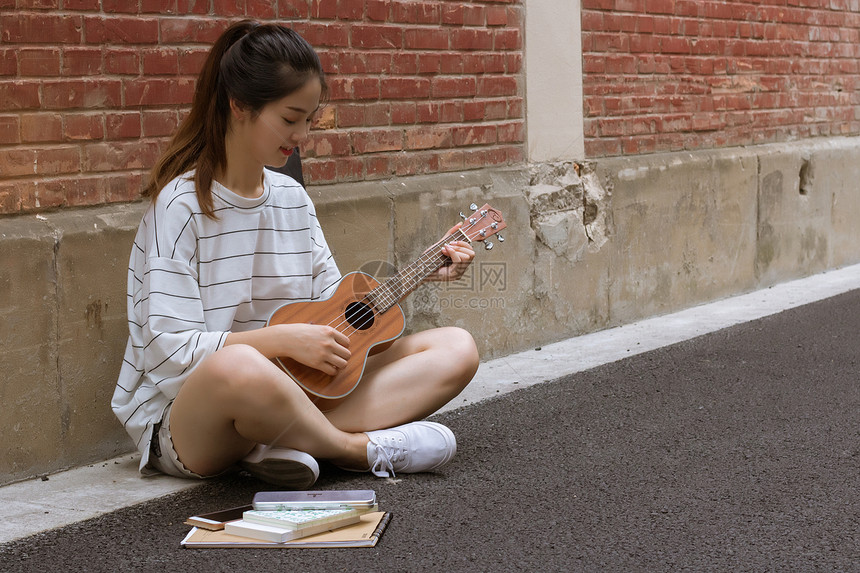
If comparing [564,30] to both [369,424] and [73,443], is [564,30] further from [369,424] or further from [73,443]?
Result: [73,443]

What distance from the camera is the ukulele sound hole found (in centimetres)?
317

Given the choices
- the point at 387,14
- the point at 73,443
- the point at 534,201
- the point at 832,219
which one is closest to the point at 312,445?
the point at 73,443

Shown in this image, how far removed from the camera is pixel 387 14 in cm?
444

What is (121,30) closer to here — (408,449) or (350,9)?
(350,9)

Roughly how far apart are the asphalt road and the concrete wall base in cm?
57

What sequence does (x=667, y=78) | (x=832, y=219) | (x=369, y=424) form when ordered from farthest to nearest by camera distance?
(x=832, y=219), (x=667, y=78), (x=369, y=424)

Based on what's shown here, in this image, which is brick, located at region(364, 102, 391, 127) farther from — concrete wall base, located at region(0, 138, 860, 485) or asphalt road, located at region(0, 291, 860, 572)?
asphalt road, located at region(0, 291, 860, 572)

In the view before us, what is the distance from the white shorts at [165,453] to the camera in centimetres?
303

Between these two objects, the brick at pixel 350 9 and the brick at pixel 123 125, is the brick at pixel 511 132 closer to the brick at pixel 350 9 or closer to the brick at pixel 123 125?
the brick at pixel 350 9

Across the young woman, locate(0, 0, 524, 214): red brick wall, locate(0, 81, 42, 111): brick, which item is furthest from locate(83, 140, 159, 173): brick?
the young woman

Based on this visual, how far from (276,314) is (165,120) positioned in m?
0.93

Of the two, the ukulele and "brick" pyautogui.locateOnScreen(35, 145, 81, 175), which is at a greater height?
"brick" pyautogui.locateOnScreen(35, 145, 81, 175)

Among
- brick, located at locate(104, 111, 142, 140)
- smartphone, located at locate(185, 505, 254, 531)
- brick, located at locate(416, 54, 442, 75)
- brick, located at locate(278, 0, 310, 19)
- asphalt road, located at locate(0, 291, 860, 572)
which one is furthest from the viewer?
brick, located at locate(416, 54, 442, 75)

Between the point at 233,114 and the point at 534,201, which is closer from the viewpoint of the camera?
the point at 233,114
